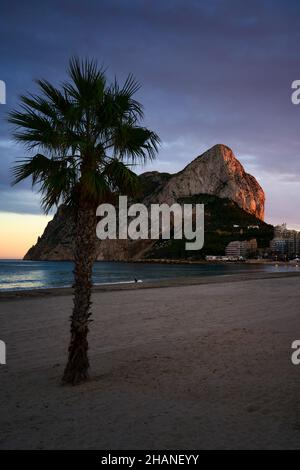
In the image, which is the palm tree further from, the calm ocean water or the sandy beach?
the calm ocean water

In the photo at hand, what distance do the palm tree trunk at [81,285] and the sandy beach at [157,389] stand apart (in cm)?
42

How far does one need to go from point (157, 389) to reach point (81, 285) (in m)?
2.70

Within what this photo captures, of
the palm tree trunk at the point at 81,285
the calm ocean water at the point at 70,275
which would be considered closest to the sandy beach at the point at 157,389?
the palm tree trunk at the point at 81,285

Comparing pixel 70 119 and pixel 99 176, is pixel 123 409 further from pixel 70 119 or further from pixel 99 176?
pixel 70 119

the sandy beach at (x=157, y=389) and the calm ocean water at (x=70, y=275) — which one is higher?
the sandy beach at (x=157, y=389)

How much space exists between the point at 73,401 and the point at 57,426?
1.16 meters

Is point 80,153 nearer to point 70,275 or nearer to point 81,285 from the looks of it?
point 81,285

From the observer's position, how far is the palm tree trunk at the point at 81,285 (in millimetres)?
8375

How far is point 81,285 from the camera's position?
27.7 ft

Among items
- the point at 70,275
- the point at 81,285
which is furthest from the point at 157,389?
the point at 70,275

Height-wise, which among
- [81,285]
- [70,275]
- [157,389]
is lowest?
[70,275]

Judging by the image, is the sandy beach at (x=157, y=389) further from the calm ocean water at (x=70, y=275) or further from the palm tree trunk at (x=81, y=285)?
the calm ocean water at (x=70, y=275)
